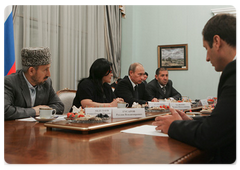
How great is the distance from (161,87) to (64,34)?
94.6 inches

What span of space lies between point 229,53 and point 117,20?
5.83 m

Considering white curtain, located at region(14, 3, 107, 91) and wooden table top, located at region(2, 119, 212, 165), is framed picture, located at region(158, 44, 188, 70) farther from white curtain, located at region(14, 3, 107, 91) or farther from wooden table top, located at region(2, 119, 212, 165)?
wooden table top, located at region(2, 119, 212, 165)

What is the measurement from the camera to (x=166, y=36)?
7.19 metres

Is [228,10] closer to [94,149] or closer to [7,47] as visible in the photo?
[7,47]

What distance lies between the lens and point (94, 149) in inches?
38.8

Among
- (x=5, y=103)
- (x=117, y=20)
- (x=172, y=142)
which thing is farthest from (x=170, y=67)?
(x=172, y=142)

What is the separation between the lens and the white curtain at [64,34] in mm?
4145

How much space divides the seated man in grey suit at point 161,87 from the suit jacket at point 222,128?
14.4 feet

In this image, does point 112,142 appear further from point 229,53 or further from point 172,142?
point 229,53

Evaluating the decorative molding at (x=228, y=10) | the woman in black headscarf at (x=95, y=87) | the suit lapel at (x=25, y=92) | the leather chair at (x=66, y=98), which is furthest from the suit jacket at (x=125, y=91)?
the decorative molding at (x=228, y=10)

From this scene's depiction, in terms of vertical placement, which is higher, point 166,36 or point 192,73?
point 166,36

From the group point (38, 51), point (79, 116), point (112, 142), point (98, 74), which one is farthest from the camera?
point (98, 74)

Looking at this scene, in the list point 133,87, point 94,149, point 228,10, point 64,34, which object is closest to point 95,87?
point 133,87

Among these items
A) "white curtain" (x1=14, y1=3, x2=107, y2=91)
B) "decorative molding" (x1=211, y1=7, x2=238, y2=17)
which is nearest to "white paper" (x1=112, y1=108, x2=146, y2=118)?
"white curtain" (x1=14, y1=3, x2=107, y2=91)
